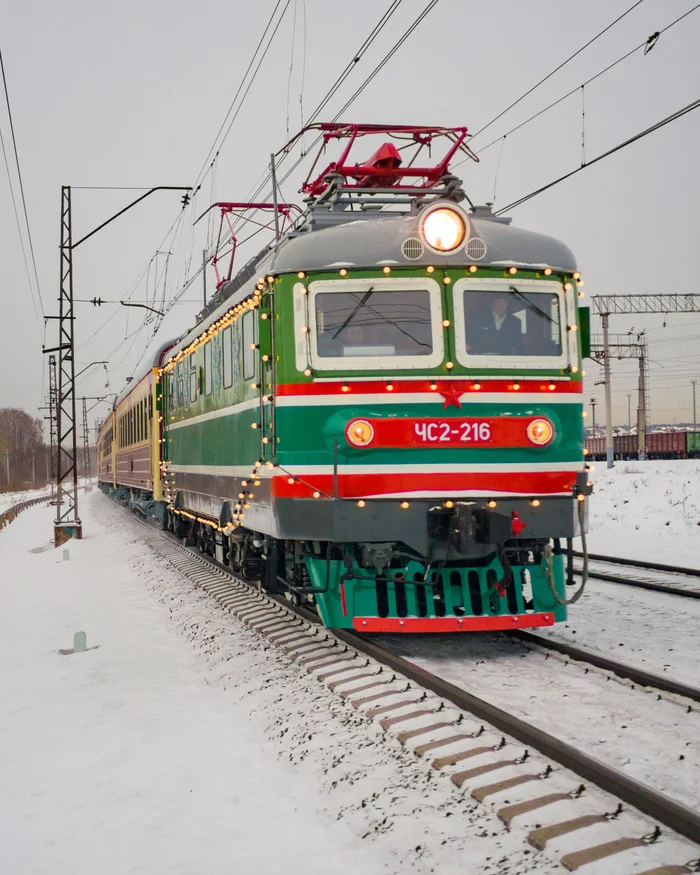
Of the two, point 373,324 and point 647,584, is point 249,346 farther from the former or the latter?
point 647,584

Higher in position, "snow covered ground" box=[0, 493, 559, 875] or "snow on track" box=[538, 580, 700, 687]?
"snow on track" box=[538, 580, 700, 687]

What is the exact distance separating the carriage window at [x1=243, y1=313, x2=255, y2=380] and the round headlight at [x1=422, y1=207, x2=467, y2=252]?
1.83 metres

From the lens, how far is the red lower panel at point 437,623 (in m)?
6.63

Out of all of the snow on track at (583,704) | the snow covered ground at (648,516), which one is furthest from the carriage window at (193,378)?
the snow covered ground at (648,516)

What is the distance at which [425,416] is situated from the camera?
271 inches

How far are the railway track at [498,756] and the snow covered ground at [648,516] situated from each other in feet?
23.7

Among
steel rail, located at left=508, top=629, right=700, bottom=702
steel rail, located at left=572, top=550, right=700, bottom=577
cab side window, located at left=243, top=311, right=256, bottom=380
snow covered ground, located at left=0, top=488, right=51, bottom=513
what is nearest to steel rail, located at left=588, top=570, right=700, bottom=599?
steel rail, located at left=572, top=550, right=700, bottom=577

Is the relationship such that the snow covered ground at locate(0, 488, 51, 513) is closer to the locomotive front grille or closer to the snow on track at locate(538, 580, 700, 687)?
the snow on track at locate(538, 580, 700, 687)

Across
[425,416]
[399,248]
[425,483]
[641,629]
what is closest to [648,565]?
[641,629]

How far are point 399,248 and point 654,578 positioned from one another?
6278mm

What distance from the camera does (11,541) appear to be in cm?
2548

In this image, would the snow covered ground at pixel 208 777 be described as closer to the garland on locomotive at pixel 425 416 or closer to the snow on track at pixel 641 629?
the garland on locomotive at pixel 425 416

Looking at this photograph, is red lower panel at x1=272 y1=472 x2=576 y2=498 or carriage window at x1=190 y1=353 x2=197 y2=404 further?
carriage window at x1=190 y1=353 x2=197 y2=404

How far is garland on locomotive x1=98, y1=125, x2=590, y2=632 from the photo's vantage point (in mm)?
6809
